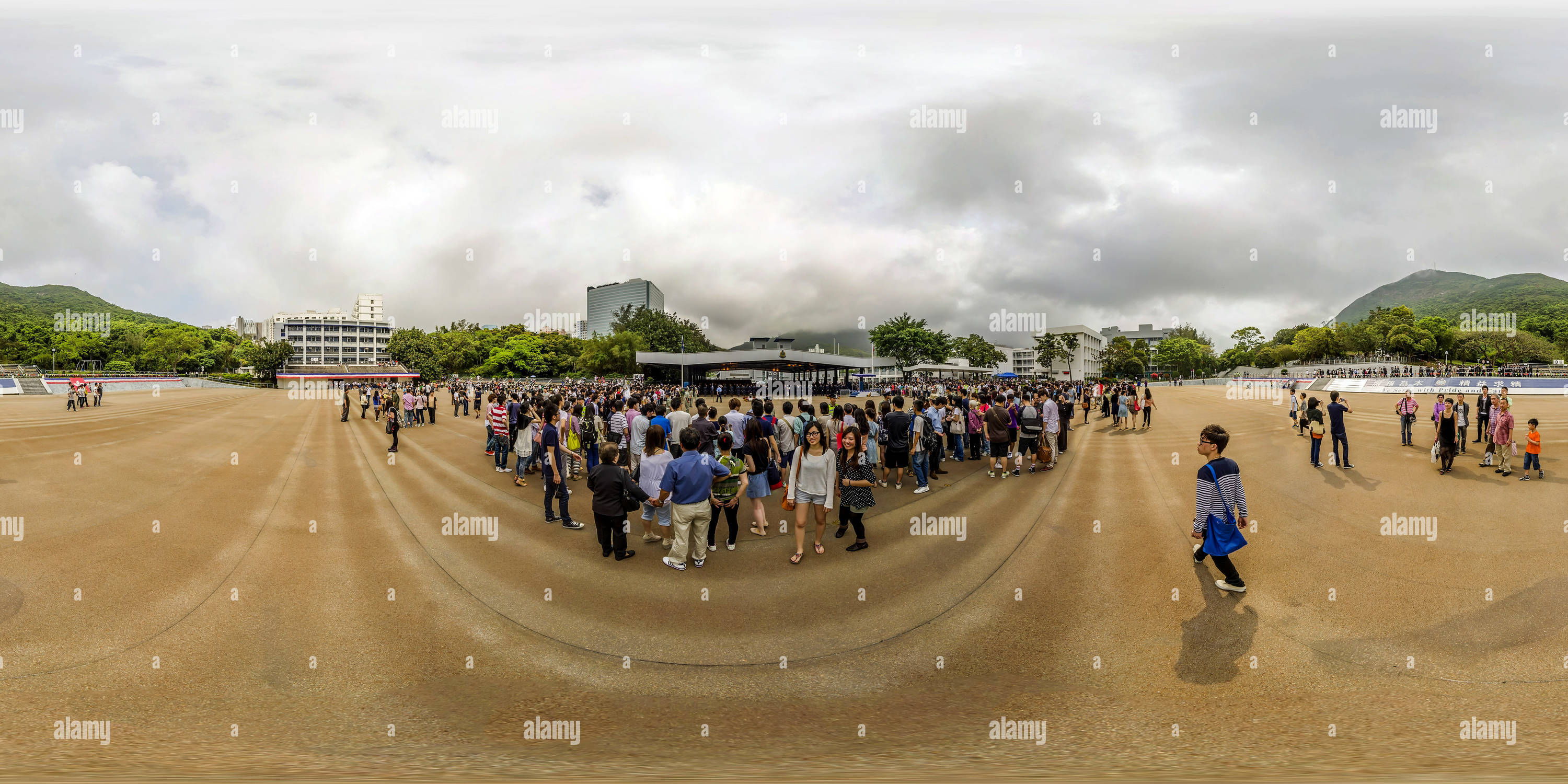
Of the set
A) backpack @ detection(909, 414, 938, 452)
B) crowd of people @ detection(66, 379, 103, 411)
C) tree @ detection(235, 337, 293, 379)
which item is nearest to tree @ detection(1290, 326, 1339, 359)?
backpack @ detection(909, 414, 938, 452)

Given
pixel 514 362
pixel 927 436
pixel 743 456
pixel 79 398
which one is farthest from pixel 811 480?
pixel 514 362

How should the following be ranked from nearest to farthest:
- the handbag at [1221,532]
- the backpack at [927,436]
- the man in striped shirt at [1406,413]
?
the handbag at [1221,532] < the backpack at [927,436] < the man in striped shirt at [1406,413]

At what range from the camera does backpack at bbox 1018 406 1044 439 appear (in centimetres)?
1180

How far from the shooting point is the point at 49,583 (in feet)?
19.1

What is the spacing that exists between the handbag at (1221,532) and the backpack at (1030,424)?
6.31 metres

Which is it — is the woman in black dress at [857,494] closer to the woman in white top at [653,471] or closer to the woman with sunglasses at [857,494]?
the woman with sunglasses at [857,494]

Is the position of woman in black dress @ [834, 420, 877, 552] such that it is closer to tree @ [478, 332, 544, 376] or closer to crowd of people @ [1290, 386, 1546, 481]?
crowd of people @ [1290, 386, 1546, 481]

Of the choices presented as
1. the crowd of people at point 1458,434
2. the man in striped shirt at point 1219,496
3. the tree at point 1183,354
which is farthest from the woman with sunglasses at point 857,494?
the tree at point 1183,354

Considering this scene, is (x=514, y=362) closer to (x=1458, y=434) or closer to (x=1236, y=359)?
(x=1458, y=434)

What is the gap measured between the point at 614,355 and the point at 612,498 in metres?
71.2

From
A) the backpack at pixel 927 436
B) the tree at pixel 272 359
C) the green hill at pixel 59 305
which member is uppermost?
the green hill at pixel 59 305

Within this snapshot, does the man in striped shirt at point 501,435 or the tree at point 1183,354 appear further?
the tree at point 1183,354

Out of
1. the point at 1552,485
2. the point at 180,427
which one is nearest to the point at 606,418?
the point at 180,427

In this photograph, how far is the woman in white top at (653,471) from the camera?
6.52m
